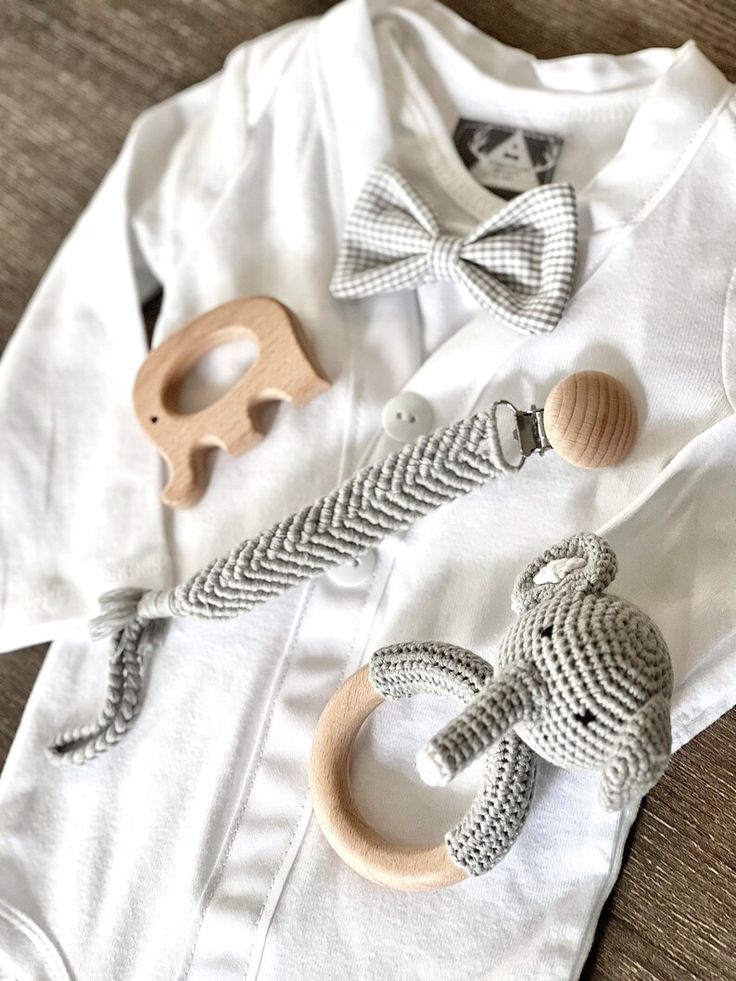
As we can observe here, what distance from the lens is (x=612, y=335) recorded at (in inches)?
30.6

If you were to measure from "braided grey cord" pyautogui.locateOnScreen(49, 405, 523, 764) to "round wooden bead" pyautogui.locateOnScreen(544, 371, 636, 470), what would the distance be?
0.15ft

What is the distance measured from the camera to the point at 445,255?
81cm

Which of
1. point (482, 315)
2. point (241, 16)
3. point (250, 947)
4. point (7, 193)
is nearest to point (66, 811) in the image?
point (250, 947)

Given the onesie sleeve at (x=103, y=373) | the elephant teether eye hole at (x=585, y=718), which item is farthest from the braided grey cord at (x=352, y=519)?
the elephant teether eye hole at (x=585, y=718)

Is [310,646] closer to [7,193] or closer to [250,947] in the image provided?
[250,947]

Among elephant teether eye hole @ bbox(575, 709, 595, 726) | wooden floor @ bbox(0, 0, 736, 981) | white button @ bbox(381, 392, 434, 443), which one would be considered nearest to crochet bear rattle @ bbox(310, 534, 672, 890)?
elephant teether eye hole @ bbox(575, 709, 595, 726)

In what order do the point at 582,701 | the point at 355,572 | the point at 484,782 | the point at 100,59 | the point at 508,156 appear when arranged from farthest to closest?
the point at 100,59
the point at 508,156
the point at 355,572
the point at 484,782
the point at 582,701

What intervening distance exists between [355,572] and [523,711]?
0.25 m

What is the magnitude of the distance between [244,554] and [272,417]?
17cm

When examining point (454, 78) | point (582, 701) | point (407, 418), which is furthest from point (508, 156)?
point (582, 701)

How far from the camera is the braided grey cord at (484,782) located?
25.4 inches

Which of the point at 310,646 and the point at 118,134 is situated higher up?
the point at 118,134

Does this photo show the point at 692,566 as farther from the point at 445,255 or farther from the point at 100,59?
the point at 100,59

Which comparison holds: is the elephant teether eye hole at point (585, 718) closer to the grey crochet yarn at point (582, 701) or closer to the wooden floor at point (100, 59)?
the grey crochet yarn at point (582, 701)
